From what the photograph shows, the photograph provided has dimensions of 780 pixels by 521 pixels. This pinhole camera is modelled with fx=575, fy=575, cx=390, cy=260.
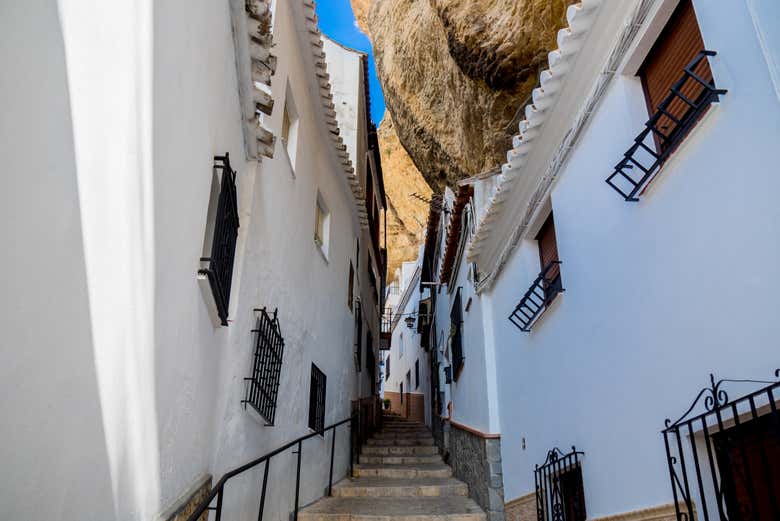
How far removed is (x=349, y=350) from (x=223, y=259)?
654 centimetres

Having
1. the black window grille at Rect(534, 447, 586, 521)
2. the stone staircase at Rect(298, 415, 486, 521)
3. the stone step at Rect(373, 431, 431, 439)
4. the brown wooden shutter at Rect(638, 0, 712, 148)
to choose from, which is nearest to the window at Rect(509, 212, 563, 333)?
the black window grille at Rect(534, 447, 586, 521)

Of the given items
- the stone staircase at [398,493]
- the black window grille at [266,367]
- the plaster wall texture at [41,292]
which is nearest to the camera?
the plaster wall texture at [41,292]

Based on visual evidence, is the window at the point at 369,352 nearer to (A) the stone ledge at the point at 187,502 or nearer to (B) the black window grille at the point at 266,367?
(B) the black window grille at the point at 266,367

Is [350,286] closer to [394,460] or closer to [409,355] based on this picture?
[394,460]

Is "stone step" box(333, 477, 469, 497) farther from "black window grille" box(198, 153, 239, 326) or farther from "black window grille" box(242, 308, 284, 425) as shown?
"black window grille" box(198, 153, 239, 326)

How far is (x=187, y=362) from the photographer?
10.2 ft

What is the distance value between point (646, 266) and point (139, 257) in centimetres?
264

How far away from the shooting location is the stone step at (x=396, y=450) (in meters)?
10.4

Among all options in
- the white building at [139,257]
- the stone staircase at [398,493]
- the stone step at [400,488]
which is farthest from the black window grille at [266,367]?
the stone step at [400,488]

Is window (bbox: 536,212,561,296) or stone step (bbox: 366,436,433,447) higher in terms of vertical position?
window (bbox: 536,212,561,296)

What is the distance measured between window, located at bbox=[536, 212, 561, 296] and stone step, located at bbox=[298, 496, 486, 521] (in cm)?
257

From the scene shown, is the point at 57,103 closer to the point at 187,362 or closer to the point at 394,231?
the point at 187,362

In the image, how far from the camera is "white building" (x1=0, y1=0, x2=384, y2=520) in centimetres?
176

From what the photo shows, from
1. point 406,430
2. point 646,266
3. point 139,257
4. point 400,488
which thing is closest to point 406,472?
point 400,488
